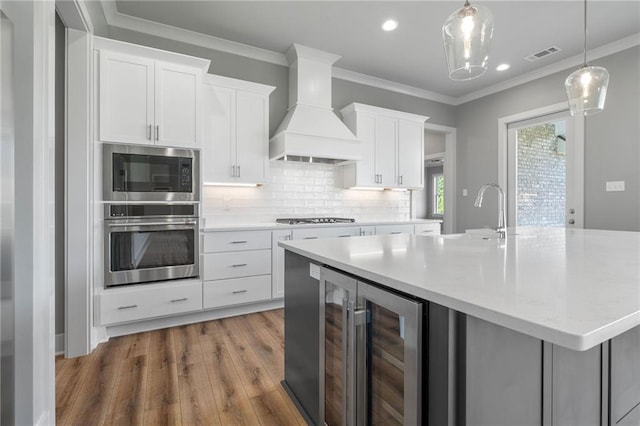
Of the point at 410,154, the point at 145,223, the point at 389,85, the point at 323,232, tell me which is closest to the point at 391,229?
the point at 323,232

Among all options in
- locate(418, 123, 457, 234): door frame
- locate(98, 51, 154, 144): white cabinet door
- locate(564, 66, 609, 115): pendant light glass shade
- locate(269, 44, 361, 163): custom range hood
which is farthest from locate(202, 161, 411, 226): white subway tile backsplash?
locate(564, 66, 609, 115): pendant light glass shade

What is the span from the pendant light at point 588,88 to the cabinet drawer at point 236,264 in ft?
9.24

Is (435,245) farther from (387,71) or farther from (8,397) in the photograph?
(387,71)

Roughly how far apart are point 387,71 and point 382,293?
156 inches

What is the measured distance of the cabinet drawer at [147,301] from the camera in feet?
8.34

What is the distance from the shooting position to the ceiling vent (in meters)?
3.63

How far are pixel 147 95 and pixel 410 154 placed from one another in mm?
3315

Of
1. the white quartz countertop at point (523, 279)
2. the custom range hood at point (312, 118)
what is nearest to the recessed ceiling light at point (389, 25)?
the custom range hood at point (312, 118)

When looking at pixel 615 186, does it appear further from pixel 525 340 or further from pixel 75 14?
pixel 75 14

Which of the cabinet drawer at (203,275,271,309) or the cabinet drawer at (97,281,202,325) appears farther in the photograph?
the cabinet drawer at (203,275,271,309)

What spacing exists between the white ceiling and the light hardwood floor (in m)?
2.93

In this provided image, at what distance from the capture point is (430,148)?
6691 millimetres

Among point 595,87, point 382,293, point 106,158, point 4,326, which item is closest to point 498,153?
point 595,87

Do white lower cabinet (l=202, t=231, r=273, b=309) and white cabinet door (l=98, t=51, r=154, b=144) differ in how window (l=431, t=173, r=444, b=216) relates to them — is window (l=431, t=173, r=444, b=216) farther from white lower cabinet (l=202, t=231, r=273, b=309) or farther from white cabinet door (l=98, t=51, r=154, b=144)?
white cabinet door (l=98, t=51, r=154, b=144)
